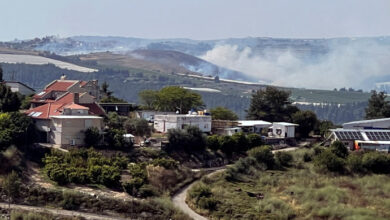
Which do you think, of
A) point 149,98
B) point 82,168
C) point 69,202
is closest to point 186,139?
point 82,168

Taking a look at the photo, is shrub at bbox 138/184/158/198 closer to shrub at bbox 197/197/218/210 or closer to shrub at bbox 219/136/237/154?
shrub at bbox 197/197/218/210

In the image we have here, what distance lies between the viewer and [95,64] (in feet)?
534

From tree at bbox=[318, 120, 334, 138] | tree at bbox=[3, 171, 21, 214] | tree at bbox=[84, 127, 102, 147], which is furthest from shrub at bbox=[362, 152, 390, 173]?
tree at bbox=[3, 171, 21, 214]

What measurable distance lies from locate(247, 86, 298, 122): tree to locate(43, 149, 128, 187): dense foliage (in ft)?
68.6

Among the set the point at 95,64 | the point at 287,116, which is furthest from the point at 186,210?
the point at 95,64

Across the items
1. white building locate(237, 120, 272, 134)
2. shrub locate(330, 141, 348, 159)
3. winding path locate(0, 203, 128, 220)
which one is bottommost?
winding path locate(0, 203, 128, 220)

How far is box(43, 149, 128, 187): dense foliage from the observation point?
107 ft

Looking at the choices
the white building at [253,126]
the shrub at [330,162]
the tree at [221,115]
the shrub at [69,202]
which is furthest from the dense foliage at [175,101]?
the shrub at [69,202]

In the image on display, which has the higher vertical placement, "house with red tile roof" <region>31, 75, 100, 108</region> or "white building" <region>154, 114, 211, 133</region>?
"house with red tile roof" <region>31, 75, 100, 108</region>

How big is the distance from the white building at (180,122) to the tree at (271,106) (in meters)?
9.21

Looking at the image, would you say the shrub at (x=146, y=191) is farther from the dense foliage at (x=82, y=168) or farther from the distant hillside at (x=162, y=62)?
the distant hillside at (x=162, y=62)

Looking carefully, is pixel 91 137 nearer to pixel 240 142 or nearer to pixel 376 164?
pixel 240 142

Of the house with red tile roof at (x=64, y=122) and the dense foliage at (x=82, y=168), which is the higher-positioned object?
the house with red tile roof at (x=64, y=122)

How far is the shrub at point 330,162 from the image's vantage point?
3850cm
